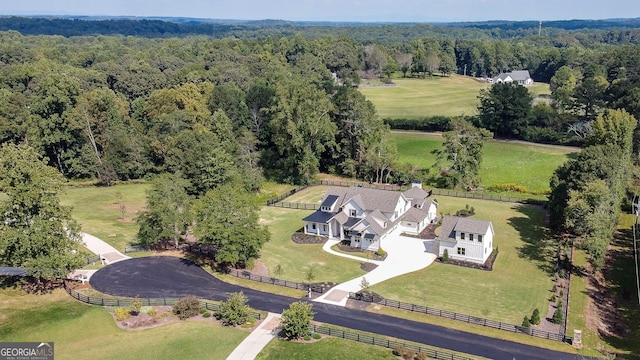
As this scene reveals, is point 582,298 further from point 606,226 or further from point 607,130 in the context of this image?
point 607,130

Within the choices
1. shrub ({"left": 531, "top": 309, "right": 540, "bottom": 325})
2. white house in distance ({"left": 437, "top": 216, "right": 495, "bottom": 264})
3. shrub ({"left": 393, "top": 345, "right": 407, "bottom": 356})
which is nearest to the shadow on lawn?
white house in distance ({"left": 437, "top": 216, "right": 495, "bottom": 264})

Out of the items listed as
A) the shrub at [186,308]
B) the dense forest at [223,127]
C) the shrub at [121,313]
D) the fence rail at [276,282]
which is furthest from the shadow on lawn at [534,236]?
the shrub at [121,313]

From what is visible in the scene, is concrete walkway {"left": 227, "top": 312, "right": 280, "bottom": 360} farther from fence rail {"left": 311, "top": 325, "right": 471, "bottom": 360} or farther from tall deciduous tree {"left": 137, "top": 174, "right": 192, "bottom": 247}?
tall deciduous tree {"left": 137, "top": 174, "right": 192, "bottom": 247}

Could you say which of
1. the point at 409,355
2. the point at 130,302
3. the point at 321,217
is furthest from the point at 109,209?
the point at 409,355

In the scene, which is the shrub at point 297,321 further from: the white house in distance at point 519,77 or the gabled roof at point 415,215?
the white house in distance at point 519,77

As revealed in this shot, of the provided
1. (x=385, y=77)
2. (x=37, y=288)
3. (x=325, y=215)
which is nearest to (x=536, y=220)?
(x=325, y=215)

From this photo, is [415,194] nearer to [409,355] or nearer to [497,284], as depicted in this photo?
[497,284]

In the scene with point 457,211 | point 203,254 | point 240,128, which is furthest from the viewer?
point 240,128
